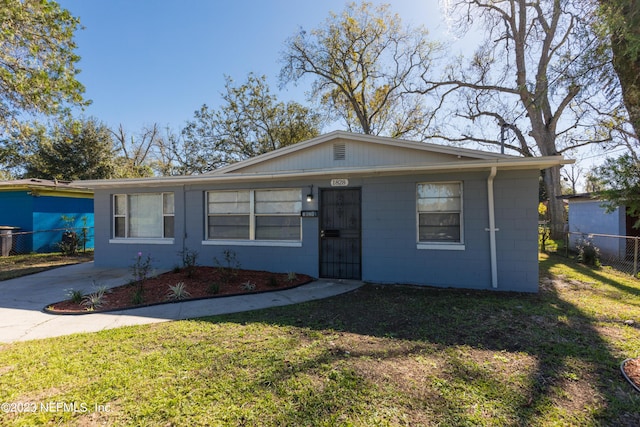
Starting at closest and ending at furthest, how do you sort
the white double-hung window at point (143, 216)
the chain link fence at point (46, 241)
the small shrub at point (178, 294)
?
1. the small shrub at point (178, 294)
2. the white double-hung window at point (143, 216)
3. the chain link fence at point (46, 241)

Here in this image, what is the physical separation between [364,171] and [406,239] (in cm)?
171

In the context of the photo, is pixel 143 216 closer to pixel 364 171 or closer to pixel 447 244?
pixel 364 171

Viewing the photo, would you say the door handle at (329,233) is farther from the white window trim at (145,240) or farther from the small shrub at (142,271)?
the white window trim at (145,240)

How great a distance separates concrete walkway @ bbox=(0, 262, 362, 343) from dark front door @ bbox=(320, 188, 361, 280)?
407 millimetres

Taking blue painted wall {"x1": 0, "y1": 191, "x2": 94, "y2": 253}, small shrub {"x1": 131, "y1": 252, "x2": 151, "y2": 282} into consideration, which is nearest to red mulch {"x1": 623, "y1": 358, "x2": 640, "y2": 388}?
small shrub {"x1": 131, "y1": 252, "x2": 151, "y2": 282}

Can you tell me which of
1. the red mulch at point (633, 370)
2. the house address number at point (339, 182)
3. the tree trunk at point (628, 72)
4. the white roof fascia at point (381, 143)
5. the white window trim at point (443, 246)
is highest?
the white roof fascia at point (381, 143)

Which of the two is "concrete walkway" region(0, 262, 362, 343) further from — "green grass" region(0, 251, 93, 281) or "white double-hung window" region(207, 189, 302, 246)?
"white double-hung window" region(207, 189, 302, 246)

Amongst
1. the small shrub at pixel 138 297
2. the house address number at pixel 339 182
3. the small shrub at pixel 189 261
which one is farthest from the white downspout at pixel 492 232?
the small shrub at pixel 138 297

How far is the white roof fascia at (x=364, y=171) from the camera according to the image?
5.58 metres

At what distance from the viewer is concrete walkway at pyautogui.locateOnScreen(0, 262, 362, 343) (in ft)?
13.9

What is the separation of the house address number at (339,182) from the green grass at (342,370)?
3.16 metres

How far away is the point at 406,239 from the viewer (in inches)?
261

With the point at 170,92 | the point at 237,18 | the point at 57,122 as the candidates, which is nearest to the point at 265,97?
the point at 170,92

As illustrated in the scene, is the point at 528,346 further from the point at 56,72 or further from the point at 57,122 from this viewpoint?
the point at 57,122
